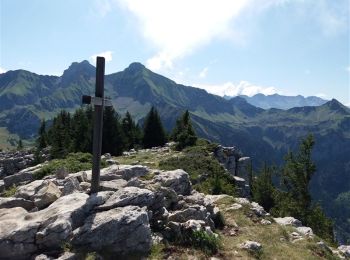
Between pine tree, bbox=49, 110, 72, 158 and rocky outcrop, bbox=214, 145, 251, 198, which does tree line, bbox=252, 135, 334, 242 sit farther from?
pine tree, bbox=49, 110, 72, 158

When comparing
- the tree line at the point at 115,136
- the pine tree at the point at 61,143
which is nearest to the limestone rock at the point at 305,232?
the tree line at the point at 115,136

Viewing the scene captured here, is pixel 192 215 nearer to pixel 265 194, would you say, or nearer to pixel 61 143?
pixel 265 194

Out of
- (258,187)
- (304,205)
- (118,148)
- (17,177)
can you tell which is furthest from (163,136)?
(17,177)

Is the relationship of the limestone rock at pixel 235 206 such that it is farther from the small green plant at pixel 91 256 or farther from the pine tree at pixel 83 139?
the pine tree at pixel 83 139

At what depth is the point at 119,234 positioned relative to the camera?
49.3 feet

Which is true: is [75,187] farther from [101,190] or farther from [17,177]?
[17,177]

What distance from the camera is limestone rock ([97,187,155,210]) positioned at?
54.4 ft

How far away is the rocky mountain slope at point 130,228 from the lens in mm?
14484

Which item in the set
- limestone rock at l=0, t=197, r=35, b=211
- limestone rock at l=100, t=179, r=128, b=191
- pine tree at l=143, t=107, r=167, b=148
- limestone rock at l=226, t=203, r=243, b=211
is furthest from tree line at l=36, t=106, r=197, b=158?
limestone rock at l=0, t=197, r=35, b=211

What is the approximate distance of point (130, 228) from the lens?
15.2 m

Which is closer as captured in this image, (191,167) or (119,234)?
(119,234)

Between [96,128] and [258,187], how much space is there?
38.3 m

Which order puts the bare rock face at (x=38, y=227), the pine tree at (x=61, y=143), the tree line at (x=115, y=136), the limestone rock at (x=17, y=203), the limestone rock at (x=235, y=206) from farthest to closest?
the tree line at (x=115, y=136)
the pine tree at (x=61, y=143)
the limestone rock at (x=235, y=206)
the limestone rock at (x=17, y=203)
the bare rock face at (x=38, y=227)

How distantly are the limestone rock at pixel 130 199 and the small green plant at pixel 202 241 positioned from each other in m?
2.28
